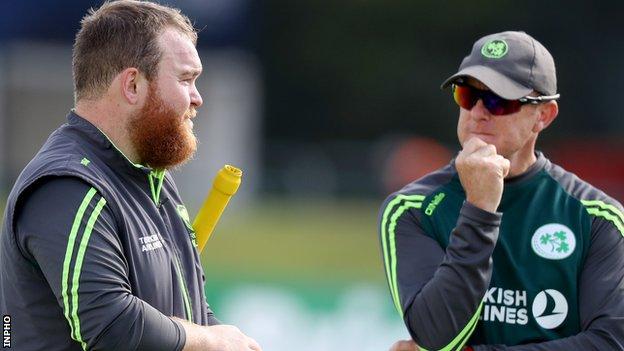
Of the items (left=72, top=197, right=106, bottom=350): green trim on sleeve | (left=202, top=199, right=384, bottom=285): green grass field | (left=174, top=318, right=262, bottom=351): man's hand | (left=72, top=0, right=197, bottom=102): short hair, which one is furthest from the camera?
(left=202, top=199, right=384, bottom=285): green grass field

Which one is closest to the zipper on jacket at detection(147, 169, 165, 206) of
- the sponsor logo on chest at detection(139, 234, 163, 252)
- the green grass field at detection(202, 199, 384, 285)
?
the sponsor logo on chest at detection(139, 234, 163, 252)

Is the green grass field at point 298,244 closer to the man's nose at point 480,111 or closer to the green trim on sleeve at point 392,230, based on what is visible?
the green trim on sleeve at point 392,230

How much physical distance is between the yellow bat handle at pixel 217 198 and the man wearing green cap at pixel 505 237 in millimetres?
572

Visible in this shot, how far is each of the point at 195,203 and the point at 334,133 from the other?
11.7 metres

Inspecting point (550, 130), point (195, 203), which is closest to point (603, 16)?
point (550, 130)

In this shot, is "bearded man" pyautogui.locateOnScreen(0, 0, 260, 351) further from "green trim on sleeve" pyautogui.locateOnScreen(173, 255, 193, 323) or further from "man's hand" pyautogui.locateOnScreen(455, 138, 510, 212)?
"man's hand" pyautogui.locateOnScreen(455, 138, 510, 212)

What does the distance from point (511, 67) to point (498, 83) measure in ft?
0.27

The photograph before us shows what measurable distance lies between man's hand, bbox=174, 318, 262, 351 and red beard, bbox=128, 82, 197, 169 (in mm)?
575

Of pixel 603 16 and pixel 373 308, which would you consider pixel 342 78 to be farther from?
pixel 373 308

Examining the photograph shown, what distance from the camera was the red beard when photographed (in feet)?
14.0

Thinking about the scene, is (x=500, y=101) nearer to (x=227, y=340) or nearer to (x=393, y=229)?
(x=393, y=229)

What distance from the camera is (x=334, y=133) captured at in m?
32.3

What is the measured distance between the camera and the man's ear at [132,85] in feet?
13.8

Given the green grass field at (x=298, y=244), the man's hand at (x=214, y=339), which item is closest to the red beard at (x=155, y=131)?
the man's hand at (x=214, y=339)
